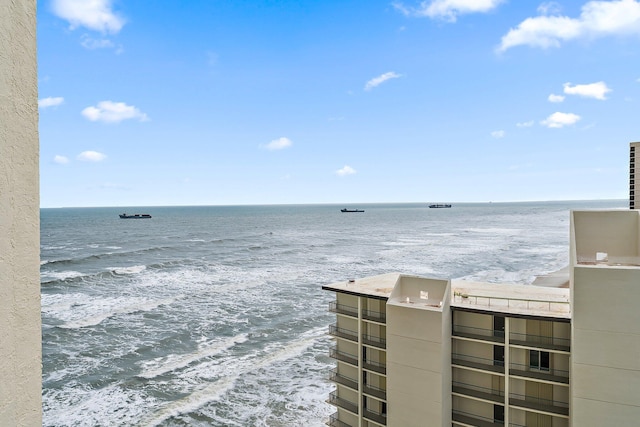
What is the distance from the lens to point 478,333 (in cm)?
1823

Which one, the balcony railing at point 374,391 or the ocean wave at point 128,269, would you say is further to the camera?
the ocean wave at point 128,269

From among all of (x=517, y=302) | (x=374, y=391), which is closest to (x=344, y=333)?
(x=374, y=391)

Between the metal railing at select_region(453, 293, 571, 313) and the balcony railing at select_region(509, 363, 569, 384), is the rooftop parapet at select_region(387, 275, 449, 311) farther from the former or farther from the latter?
the balcony railing at select_region(509, 363, 569, 384)

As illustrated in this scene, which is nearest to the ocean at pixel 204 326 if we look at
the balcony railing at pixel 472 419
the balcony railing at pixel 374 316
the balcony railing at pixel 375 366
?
the balcony railing at pixel 375 366

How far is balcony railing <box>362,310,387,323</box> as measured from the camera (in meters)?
19.7

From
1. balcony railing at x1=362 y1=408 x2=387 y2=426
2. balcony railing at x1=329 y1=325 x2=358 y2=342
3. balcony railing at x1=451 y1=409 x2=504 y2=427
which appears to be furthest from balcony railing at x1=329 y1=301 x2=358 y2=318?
balcony railing at x1=451 y1=409 x2=504 y2=427

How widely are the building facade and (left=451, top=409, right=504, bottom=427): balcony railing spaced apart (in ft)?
0.13

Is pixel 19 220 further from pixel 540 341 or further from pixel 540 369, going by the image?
pixel 540 369

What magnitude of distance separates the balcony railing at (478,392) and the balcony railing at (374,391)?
9.56ft

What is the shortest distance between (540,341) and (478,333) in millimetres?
2260

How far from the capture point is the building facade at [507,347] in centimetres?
→ 1505

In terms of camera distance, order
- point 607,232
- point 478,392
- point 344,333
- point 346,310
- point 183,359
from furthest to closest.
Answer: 1. point 183,359
2. point 344,333
3. point 346,310
4. point 607,232
5. point 478,392

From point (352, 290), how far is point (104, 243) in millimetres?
91263

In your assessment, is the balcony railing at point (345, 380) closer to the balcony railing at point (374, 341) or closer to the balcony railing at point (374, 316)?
the balcony railing at point (374, 341)
